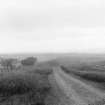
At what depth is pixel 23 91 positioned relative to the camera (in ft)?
57.1

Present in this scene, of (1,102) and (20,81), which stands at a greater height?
(20,81)

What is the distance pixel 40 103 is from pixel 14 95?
15.0 feet

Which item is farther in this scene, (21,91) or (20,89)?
(20,89)

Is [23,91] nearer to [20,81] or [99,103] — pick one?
[20,81]

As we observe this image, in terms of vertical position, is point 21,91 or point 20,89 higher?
point 20,89

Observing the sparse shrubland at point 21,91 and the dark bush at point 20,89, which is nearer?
the sparse shrubland at point 21,91

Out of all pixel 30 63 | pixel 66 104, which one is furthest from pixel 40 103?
pixel 30 63

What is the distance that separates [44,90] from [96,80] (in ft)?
34.0

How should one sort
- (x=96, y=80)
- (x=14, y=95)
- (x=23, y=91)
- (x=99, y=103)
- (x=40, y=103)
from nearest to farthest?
(x=99, y=103) < (x=40, y=103) < (x=14, y=95) < (x=23, y=91) < (x=96, y=80)

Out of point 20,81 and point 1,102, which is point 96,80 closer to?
point 20,81

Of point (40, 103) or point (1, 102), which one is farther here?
point (1, 102)

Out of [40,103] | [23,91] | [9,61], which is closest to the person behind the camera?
[40,103]

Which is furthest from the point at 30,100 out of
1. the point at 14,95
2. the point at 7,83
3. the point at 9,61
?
the point at 9,61

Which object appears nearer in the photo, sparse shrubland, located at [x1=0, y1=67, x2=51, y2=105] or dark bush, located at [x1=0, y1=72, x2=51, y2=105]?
sparse shrubland, located at [x1=0, y1=67, x2=51, y2=105]
